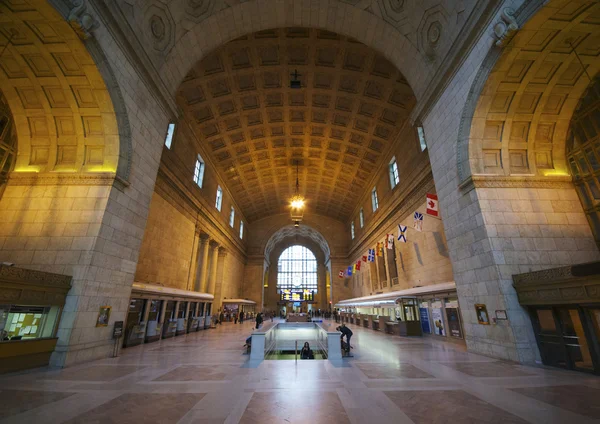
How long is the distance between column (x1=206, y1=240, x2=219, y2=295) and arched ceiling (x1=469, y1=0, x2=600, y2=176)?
2170 centimetres

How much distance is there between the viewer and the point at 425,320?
14344 millimetres

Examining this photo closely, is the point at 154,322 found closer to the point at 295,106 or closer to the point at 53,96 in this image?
the point at 53,96

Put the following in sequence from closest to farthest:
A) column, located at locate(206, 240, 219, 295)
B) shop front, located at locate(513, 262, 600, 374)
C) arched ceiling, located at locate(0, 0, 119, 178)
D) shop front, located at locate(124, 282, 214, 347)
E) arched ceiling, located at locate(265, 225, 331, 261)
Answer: shop front, located at locate(513, 262, 600, 374)
arched ceiling, located at locate(0, 0, 119, 178)
shop front, located at locate(124, 282, 214, 347)
column, located at locate(206, 240, 219, 295)
arched ceiling, located at locate(265, 225, 331, 261)

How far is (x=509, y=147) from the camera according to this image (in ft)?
31.5

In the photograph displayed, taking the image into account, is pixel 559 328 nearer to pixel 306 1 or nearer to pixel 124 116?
pixel 124 116

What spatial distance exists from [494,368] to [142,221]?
12.0 m

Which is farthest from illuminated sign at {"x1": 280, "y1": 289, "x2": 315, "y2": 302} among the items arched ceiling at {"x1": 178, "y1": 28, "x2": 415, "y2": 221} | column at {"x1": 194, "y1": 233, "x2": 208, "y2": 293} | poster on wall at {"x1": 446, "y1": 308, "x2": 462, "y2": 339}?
poster on wall at {"x1": 446, "y1": 308, "x2": 462, "y2": 339}

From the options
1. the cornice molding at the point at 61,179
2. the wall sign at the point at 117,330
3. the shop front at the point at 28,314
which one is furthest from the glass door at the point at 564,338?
the cornice molding at the point at 61,179

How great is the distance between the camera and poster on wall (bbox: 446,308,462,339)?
37.9ft

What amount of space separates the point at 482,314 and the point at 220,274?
2316 centimetres

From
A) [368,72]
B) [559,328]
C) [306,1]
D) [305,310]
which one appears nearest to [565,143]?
[559,328]

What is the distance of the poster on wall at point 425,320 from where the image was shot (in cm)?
1409

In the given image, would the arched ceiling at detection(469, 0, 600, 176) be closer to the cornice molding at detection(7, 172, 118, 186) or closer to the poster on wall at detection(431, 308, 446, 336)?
the poster on wall at detection(431, 308, 446, 336)

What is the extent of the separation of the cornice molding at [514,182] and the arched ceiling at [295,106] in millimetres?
9695
